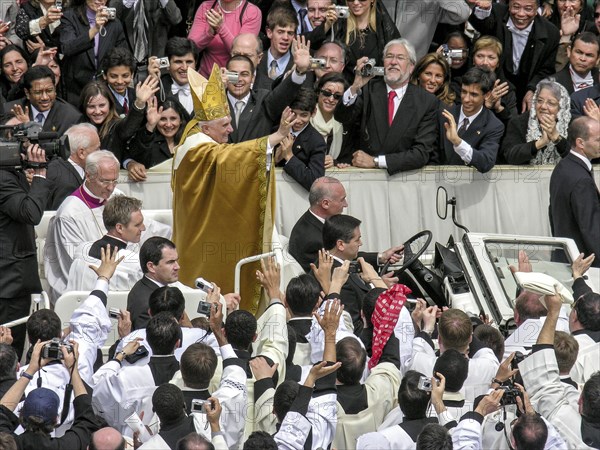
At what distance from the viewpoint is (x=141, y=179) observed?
1466 centimetres

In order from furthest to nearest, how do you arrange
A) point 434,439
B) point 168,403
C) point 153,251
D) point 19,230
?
1. point 19,230
2. point 153,251
3. point 168,403
4. point 434,439

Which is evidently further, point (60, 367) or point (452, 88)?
point (452, 88)

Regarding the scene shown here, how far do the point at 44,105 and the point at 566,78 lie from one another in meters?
5.23

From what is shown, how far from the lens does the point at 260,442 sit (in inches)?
366

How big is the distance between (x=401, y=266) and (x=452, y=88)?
331 centimetres

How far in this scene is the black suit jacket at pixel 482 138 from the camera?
49.8 feet

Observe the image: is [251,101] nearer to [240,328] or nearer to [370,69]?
[370,69]

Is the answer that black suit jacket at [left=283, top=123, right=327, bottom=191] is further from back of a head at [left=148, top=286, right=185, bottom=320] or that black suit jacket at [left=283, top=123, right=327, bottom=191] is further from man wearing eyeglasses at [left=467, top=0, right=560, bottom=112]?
back of a head at [left=148, top=286, right=185, bottom=320]

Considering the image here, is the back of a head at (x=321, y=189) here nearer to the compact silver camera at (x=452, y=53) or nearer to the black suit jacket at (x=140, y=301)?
the black suit jacket at (x=140, y=301)

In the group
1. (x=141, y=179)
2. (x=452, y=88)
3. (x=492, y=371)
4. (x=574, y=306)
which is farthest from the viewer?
(x=452, y=88)

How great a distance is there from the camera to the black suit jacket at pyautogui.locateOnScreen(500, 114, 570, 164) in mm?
15391

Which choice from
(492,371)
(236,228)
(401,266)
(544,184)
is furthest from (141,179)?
(492,371)

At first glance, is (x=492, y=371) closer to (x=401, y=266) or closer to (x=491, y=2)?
(x=401, y=266)

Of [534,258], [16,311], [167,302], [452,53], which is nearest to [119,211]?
[16,311]
